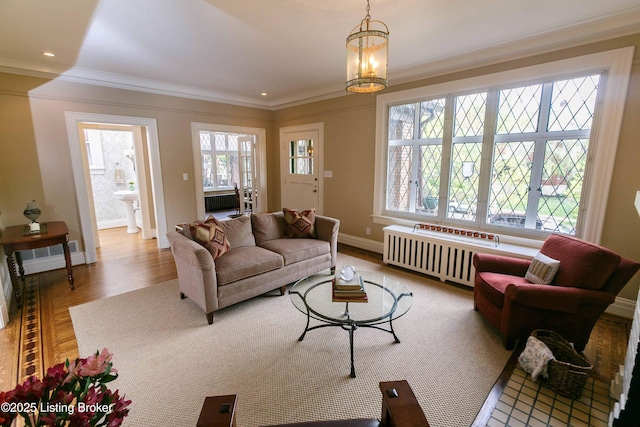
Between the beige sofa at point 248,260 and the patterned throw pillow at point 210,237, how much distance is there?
65 millimetres

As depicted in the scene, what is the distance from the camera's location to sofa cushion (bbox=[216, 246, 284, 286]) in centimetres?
262

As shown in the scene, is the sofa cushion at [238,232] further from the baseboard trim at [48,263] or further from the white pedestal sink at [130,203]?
the white pedestal sink at [130,203]

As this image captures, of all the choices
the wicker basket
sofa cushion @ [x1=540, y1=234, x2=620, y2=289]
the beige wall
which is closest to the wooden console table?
the beige wall

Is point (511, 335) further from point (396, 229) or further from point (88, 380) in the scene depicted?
point (88, 380)

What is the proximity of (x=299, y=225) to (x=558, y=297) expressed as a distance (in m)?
2.53

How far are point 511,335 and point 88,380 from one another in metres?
2.54

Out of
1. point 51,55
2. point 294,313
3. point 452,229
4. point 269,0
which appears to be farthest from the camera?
point 452,229

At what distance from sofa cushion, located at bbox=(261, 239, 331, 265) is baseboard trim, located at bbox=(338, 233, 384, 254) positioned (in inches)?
48.9

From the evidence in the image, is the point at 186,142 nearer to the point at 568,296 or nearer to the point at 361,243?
the point at 361,243

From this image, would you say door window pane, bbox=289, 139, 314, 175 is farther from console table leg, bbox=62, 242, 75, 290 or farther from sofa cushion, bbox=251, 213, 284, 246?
console table leg, bbox=62, 242, 75, 290

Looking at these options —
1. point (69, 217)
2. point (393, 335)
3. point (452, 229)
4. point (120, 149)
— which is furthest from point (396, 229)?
point (120, 149)

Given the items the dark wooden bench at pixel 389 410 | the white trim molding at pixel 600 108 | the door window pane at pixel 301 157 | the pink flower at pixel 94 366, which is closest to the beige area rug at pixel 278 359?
the dark wooden bench at pixel 389 410

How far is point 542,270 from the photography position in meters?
2.30

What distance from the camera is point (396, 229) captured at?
3.87m
